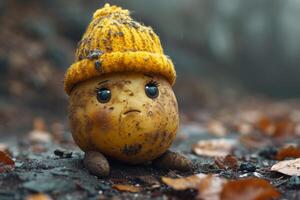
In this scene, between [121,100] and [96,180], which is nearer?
[96,180]

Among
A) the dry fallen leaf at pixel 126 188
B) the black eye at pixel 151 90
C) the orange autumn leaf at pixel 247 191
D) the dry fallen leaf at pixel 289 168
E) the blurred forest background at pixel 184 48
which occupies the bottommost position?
the orange autumn leaf at pixel 247 191

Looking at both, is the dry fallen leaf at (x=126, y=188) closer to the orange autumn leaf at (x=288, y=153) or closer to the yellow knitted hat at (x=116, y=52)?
the yellow knitted hat at (x=116, y=52)

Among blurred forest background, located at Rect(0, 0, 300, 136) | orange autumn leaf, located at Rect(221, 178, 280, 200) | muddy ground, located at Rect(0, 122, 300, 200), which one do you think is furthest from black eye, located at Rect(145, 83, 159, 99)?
blurred forest background, located at Rect(0, 0, 300, 136)

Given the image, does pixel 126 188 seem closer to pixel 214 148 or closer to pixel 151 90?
pixel 151 90

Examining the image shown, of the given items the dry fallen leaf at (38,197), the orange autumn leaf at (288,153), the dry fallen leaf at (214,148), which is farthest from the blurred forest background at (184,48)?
the dry fallen leaf at (38,197)

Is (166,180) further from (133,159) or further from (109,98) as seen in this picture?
(109,98)

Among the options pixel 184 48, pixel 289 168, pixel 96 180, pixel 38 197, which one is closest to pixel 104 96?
pixel 96 180

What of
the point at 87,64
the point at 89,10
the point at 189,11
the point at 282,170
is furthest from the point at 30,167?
the point at 189,11
